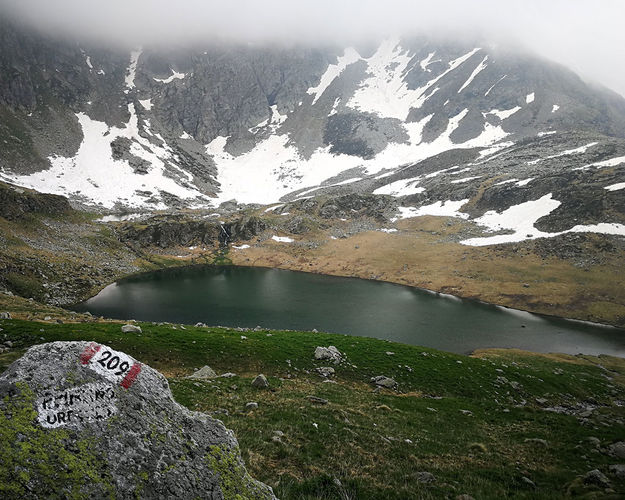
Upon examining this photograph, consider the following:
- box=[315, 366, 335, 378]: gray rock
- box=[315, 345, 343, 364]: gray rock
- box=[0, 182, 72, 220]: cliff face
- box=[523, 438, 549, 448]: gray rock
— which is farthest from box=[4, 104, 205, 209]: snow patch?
box=[523, 438, 549, 448]: gray rock

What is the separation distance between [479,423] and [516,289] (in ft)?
224

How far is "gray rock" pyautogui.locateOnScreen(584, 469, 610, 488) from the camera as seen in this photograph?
1030 centimetres

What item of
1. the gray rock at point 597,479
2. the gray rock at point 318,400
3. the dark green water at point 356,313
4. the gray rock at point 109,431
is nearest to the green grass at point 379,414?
the gray rock at point 597,479

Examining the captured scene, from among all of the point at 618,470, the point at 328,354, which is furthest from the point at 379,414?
the point at 328,354

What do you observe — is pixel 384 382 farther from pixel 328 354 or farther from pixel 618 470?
pixel 618 470

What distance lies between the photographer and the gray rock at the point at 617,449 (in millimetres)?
14008

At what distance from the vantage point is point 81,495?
3729 millimetres

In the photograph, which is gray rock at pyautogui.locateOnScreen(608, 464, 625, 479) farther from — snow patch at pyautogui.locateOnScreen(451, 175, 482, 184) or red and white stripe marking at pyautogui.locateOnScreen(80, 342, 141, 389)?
snow patch at pyautogui.locateOnScreen(451, 175, 482, 184)

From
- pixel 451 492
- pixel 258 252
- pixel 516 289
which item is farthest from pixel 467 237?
pixel 451 492

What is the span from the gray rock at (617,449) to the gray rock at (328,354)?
55.0ft

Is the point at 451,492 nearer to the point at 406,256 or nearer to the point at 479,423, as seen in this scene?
the point at 479,423

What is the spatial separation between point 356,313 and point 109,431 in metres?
60.0

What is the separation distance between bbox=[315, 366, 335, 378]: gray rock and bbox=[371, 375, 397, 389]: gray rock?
3.28m

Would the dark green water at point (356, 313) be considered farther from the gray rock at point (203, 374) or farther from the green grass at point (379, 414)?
the gray rock at point (203, 374)
